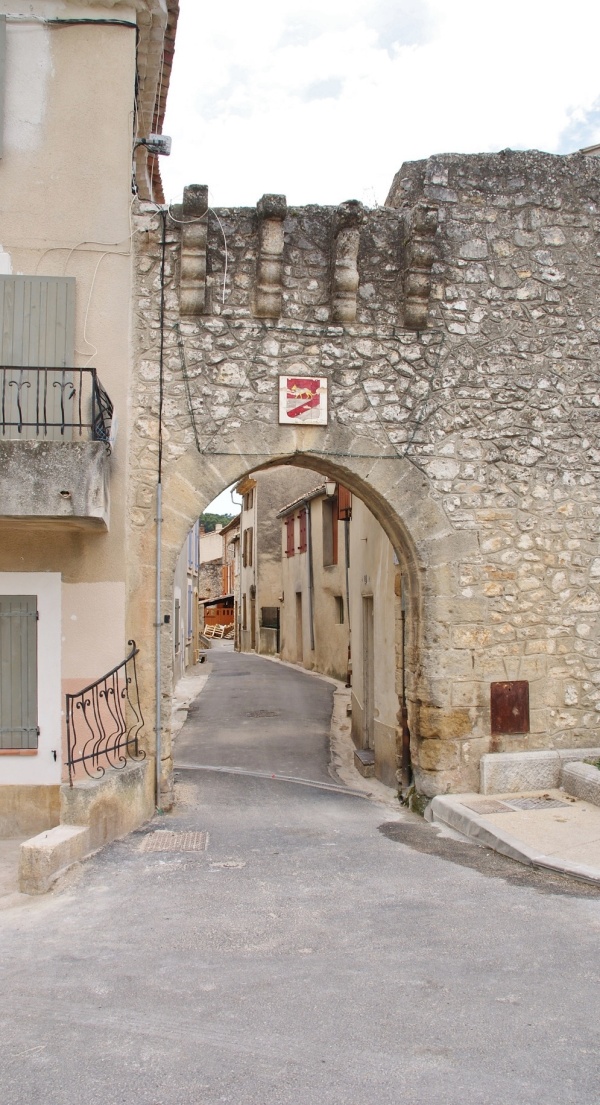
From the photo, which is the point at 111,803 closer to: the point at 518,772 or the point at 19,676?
the point at 19,676

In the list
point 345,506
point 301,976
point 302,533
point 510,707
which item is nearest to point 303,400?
point 510,707

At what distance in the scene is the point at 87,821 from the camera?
6070 millimetres

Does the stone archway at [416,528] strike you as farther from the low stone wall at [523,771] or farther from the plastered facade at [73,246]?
the plastered facade at [73,246]

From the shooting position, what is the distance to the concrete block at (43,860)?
535 cm

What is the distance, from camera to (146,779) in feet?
23.0

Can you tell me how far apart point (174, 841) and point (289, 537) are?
2099 cm

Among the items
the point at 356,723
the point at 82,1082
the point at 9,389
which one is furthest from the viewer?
the point at 356,723

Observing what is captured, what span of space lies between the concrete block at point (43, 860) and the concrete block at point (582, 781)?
4.35m

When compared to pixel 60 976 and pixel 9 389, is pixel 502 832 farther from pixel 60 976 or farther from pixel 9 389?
pixel 9 389

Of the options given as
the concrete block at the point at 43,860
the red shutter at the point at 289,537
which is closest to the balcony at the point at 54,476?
the concrete block at the point at 43,860

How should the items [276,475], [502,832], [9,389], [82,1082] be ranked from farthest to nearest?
[276,475] < [9,389] < [502,832] < [82,1082]

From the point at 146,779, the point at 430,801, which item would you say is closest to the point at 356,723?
the point at 430,801

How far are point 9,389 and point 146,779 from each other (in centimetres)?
345

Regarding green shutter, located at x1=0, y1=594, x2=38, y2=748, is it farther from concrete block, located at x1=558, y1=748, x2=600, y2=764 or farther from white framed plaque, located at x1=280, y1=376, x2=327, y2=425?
concrete block, located at x1=558, y1=748, x2=600, y2=764
